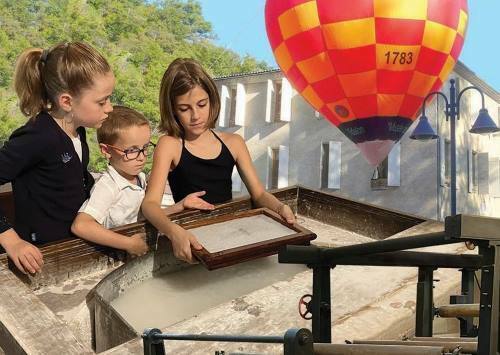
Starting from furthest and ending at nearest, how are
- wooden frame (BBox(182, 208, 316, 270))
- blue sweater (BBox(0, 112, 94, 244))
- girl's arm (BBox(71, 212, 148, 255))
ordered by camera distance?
blue sweater (BBox(0, 112, 94, 244)) → girl's arm (BBox(71, 212, 148, 255)) → wooden frame (BBox(182, 208, 316, 270))

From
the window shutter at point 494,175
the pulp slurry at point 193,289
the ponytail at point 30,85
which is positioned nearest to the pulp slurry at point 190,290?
the pulp slurry at point 193,289

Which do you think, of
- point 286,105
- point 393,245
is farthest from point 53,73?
point 286,105

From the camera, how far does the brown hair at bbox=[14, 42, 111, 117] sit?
2564mm

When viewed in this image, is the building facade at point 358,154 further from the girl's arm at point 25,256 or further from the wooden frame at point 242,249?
the girl's arm at point 25,256

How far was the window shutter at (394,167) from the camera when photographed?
18.8m

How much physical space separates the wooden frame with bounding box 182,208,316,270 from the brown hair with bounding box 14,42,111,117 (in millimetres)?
770

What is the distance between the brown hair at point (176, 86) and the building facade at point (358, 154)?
52.4ft

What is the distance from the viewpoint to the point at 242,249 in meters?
2.17

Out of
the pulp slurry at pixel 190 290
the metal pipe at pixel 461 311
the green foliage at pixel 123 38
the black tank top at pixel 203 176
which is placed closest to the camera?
the metal pipe at pixel 461 311

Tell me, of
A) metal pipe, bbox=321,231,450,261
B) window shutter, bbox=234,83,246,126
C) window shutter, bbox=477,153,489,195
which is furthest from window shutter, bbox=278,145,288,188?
metal pipe, bbox=321,231,450,261

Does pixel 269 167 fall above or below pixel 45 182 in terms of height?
below

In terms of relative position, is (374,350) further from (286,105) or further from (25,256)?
(286,105)

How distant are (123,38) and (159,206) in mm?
34381

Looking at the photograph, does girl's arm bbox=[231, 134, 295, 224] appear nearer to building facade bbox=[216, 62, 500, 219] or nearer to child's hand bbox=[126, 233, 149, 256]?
child's hand bbox=[126, 233, 149, 256]
